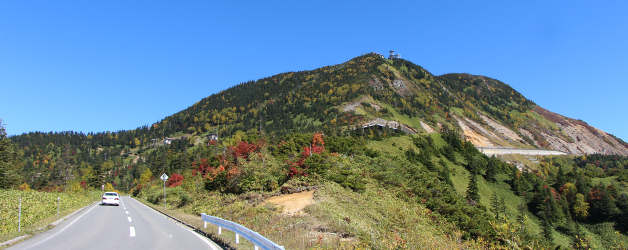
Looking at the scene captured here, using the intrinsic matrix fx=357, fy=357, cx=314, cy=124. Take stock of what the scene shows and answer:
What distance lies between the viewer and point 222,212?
24.4 metres

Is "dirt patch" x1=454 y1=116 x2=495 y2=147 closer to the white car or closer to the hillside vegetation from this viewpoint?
the hillside vegetation

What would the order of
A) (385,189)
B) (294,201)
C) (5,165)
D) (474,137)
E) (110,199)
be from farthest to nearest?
(474,137)
(5,165)
(110,199)
(385,189)
(294,201)

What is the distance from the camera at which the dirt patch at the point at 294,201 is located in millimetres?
20969

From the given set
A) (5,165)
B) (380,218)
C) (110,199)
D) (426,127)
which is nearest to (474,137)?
(426,127)

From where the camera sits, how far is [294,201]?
2405 cm

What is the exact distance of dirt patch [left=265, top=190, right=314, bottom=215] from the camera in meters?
21.0

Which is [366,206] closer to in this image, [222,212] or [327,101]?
[222,212]

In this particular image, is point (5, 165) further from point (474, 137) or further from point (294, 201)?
point (474, 137)

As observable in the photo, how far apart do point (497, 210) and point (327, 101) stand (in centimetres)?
14126

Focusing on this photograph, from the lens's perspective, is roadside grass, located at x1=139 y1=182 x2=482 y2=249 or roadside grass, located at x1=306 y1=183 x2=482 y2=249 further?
roadside grass, located at x1=306 y1=183 x2=482 y2=249

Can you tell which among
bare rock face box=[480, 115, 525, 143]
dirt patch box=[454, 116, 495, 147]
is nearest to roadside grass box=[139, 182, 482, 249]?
dirt patch box=[454, 116, 495, 147]

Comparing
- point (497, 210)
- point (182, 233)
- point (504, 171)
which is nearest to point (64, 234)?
point (182, 233)

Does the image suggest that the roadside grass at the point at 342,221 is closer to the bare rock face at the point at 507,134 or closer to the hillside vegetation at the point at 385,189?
the hillside vegetation at the point at 385,189

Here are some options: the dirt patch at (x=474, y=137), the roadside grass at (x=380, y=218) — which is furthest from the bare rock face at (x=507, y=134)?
the roadside grass at (x=380, y=218)
